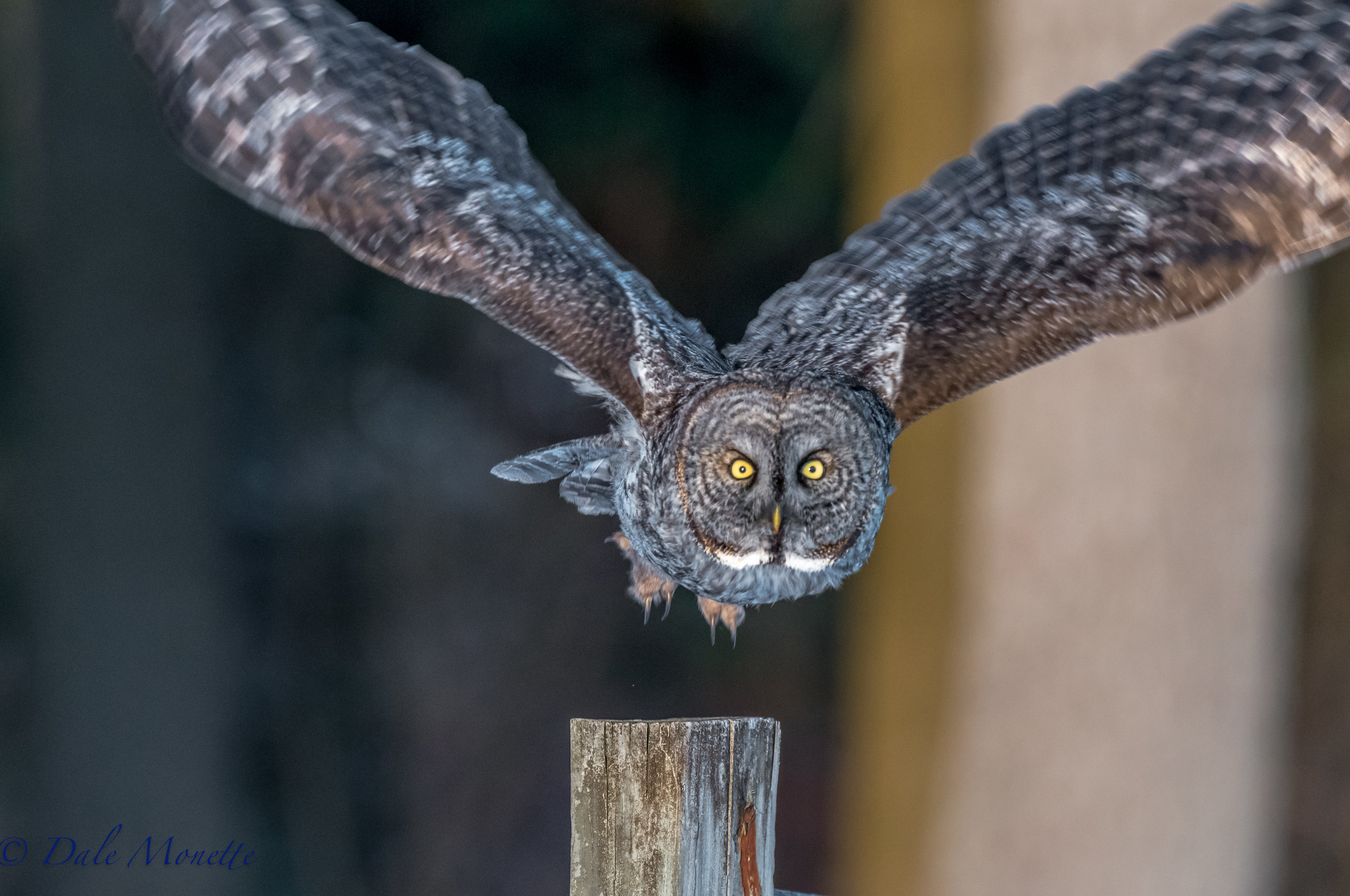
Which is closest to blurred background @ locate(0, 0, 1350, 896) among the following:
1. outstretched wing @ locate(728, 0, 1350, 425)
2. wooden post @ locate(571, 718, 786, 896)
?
outstretched wing @ locate(728, 0, 1350, 425)

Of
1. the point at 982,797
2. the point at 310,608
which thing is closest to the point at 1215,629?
the point at 982,797

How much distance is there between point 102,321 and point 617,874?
326 cm

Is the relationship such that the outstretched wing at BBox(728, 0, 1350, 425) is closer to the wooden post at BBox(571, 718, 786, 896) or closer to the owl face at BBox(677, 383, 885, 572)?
the owl face at BBox(677, 383, 885, 572)

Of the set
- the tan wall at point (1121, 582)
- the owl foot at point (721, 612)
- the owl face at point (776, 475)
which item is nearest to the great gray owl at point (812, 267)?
the owl face at point (776, 475)

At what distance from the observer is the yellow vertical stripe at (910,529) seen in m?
5.05

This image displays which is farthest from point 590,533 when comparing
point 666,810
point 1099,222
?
point 666,810

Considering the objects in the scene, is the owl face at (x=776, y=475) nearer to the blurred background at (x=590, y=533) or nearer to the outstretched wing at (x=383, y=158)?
the outstretched wing at (x=383, y=158)

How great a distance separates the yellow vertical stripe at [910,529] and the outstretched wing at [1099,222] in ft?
5.95

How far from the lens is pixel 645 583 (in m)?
3.34

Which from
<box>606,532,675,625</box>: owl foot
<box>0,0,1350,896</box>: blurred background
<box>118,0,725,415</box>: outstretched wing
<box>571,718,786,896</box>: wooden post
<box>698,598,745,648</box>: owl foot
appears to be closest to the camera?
<box>571,718,786,896</box>: wooden post

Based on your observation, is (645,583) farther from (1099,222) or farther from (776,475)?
(1099,222)

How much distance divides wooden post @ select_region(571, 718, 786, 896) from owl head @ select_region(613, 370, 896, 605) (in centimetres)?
62

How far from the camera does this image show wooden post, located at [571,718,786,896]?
78.7 inches

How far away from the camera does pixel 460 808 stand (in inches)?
270
